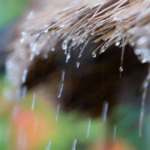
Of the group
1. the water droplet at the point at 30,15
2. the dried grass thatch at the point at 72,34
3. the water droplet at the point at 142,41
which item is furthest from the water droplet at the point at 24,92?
the water droplet at the point at 142,41

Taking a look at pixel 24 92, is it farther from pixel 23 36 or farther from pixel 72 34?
pixel 72 34

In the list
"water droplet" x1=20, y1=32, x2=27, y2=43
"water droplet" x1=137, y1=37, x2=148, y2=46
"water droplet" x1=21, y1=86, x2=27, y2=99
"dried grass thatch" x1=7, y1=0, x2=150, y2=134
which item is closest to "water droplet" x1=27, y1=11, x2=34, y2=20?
"dried grass thatch" x1=7, y1=0, x2=150, y2=134

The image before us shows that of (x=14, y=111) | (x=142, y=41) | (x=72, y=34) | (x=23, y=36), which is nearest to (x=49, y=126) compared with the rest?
(x=14, y=111)

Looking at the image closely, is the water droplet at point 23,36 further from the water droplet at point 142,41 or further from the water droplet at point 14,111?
the water droplet at point 142,41

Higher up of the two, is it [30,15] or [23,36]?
[30,15]

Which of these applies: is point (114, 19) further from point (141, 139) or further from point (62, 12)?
point (141, 139)

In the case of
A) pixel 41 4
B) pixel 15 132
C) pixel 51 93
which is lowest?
pixel 15 132

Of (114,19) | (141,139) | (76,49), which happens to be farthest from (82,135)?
(114,19)

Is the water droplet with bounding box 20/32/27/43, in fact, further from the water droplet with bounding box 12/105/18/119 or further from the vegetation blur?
the water droplet with bounding box 12/105/18/119
